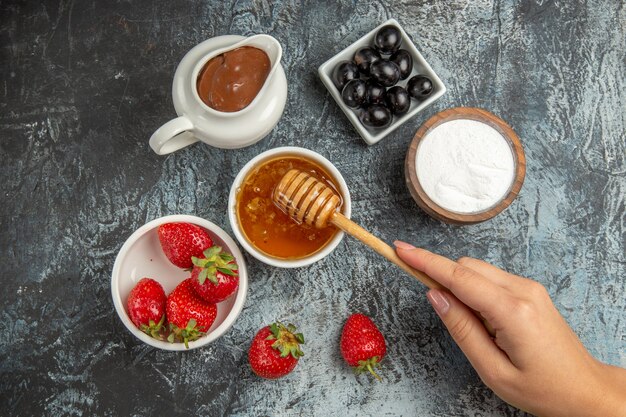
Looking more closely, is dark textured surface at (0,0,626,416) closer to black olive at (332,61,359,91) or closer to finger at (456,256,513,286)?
black olive at (332,61,359,91)

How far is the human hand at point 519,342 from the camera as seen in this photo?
1253 mm

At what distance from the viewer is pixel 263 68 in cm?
134

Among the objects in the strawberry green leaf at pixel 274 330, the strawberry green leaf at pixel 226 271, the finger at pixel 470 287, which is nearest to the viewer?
the finger at pixel 470 287

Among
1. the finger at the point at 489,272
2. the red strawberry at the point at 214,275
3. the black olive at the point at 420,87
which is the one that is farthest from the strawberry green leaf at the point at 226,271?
the black olive at the point at 420,87

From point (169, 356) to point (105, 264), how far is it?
272 millimetres

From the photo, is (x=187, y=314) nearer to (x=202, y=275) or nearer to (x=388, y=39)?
(x=202, y=275)

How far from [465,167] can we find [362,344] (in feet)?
1.52

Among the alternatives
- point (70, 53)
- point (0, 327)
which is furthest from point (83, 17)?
point (0, 327)

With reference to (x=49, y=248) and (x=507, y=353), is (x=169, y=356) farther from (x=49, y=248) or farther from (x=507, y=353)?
(x=507, y=353)

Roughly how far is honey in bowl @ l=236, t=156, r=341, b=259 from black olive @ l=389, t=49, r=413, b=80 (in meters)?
0.30

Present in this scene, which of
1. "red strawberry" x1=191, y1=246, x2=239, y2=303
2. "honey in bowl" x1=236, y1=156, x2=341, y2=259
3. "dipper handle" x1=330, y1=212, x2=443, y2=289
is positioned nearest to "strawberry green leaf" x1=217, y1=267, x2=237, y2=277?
"red strawberry" x1=191, y1=246, x2=239, y2=303

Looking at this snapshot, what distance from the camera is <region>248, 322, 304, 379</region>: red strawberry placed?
1445mm

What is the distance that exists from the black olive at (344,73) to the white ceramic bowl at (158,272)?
1.44 feet

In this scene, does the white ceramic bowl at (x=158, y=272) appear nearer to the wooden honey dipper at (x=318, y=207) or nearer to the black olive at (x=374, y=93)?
the wooden honey dipper at (x=318, y=207)
